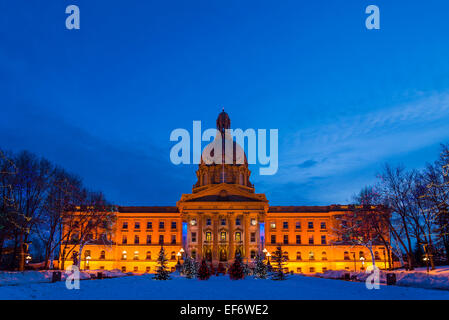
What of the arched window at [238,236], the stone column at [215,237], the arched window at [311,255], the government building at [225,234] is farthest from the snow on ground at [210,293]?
the arched window at [311,255]

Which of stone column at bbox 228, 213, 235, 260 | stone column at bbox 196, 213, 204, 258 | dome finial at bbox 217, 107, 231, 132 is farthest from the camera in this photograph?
dome finial at bbox 217, 107, 231, 132

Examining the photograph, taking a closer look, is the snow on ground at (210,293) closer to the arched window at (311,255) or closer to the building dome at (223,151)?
the arched window at (311,255)

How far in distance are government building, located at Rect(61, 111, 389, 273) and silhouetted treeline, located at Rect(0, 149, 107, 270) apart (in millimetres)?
34907

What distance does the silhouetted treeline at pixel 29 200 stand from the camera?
36.0 m

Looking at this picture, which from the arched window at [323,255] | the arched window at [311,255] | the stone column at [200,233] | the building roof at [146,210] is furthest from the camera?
the building roof at [146,210]

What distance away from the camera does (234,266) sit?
41594mm

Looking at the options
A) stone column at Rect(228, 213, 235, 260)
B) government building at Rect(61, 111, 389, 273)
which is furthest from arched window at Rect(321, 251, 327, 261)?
stone column at Rect(228, 213, 235, 260)

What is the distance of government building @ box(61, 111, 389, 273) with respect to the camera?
263ft

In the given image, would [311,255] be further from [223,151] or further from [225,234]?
[223,151]

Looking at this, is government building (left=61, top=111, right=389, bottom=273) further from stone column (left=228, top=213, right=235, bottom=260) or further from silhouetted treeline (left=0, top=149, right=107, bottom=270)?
silhouetted treeline (left=0, top=149, right=107, bottom=270)

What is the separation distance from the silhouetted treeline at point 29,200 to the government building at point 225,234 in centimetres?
3491

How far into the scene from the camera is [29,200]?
40.3 m
